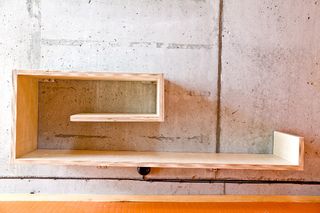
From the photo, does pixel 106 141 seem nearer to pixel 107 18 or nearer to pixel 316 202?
pixel 107 18

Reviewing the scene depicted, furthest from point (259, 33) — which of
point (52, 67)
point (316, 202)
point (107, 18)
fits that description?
point (52, 67)

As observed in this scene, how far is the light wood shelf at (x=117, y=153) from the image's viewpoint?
174cm

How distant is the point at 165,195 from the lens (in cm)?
209

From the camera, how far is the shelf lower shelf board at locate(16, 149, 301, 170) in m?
1.74

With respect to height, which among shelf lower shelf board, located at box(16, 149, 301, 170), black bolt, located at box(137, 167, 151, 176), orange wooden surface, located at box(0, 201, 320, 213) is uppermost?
shelf lower shelf board, located at box(16, 149, 301, 170)

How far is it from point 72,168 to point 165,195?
2.08 feet

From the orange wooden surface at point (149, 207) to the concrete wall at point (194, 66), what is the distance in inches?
3.4

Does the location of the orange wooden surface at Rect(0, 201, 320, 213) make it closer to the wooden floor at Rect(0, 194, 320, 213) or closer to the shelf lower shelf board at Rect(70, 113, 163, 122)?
the wooden floor at Rect(0, 194, 320, 213)

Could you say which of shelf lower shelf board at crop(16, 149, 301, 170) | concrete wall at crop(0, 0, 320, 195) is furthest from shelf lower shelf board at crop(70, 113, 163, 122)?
concrete wall at crop(0, 0, 320, 195)

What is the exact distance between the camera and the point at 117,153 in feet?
6.51

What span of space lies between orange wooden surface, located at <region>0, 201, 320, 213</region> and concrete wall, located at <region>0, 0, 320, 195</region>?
9 cm

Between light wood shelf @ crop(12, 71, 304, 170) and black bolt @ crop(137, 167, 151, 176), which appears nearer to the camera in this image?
light wood shelf @ crop(12, 71, 304, 170)

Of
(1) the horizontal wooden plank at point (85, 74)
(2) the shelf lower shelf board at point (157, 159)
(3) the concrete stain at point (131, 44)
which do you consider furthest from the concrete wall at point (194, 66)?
(1) the horizontal wooden plank at point (85, 74)

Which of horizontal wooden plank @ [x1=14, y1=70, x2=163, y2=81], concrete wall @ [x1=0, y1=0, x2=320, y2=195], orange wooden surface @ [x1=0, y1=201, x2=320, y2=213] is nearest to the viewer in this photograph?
horizontal wooden plank @ [x1=14, y1=70, x2=163, y2=81]
